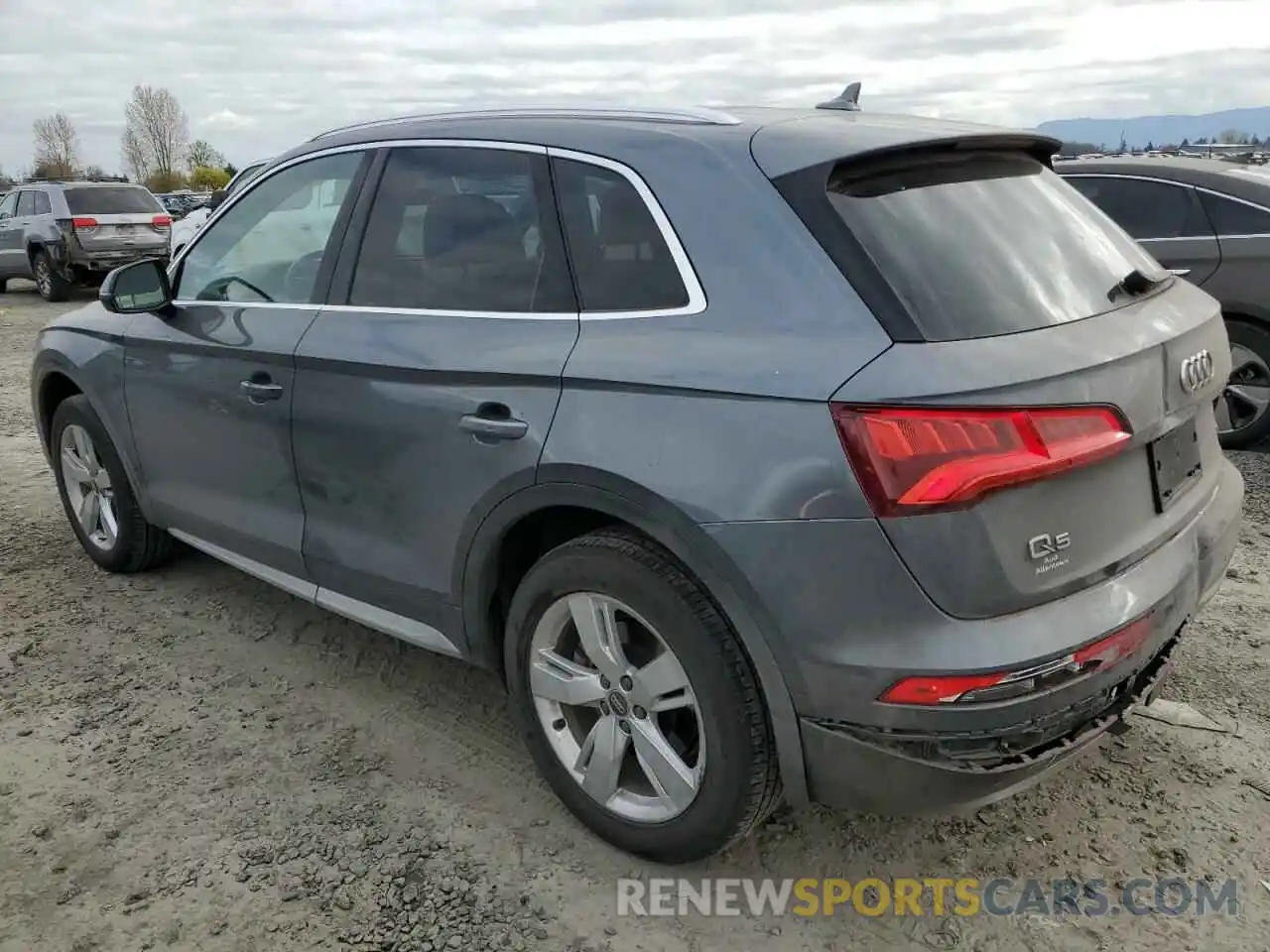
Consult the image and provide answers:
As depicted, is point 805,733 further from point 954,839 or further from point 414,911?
Answer: point 414,911

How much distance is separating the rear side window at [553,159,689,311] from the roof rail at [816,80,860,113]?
762 millimetres

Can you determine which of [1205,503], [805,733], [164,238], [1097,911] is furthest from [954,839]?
[164,238]

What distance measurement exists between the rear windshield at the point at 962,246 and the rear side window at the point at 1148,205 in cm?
410

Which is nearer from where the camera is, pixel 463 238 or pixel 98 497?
pixel 463 238

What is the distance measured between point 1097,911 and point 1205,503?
1017mm

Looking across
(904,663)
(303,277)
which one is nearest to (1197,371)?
(904,663)

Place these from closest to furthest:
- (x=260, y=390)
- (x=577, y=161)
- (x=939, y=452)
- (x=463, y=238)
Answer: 1. (x=939, y=452)
2. (x=577, y=161)
3. (x=463, y=238)
4. (x=260, y=390)

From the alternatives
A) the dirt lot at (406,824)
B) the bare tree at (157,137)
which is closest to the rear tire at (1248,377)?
the dirt lot at (406,824)

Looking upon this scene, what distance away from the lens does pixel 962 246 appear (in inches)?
91.2

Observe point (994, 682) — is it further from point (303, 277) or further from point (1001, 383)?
point (303, 277)

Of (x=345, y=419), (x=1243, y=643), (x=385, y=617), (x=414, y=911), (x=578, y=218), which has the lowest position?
(x=1243, y=643)

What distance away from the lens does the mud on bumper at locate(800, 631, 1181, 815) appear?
216 centimetres

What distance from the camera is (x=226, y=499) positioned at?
365 cm

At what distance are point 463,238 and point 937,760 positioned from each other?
180cm
